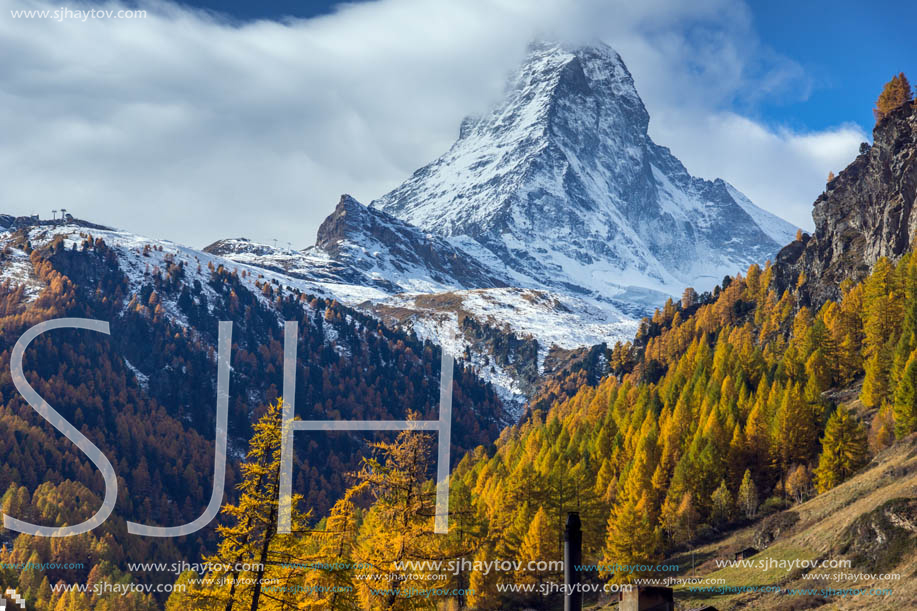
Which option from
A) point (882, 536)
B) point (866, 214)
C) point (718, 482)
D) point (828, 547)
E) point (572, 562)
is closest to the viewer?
point (572, 562)

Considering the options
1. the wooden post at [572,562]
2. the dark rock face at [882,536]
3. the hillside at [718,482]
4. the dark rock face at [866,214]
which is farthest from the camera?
the dark rock face at [866,214]

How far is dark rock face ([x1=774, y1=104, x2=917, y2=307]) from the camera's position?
11738 cm

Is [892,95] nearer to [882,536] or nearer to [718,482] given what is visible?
[718,482]

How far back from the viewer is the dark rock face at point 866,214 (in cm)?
11738

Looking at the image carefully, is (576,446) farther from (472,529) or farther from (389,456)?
(389,456)

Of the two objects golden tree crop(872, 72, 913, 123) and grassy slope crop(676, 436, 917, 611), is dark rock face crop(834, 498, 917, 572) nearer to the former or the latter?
grassy slope crop(676, 436, 917, 611)

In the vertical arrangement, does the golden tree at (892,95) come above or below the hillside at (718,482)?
above

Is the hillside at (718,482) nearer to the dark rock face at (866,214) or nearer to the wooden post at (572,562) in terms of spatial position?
the dark rock face at (866,214)

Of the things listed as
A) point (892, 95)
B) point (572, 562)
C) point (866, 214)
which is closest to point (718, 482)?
point (572, 562)

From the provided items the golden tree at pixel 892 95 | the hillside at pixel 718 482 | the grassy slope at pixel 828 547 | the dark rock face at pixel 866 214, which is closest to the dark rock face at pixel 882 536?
the hillside at pixel 718 482

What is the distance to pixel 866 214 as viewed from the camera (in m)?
128

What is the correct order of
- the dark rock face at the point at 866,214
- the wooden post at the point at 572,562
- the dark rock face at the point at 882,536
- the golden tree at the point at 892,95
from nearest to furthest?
the wooden post at the point at 572,562, the dark rock face at the point at 882,536, the dark rock face at the point at 866,214, the golden tree at the point at 892,95

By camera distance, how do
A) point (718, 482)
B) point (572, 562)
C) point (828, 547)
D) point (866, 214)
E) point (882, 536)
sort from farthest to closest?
1. point (866, 214)
2. point (718, 482)
3. point (828, 547)
4. point (882, 536)
5. point (572, 562)

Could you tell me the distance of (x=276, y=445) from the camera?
103ft
